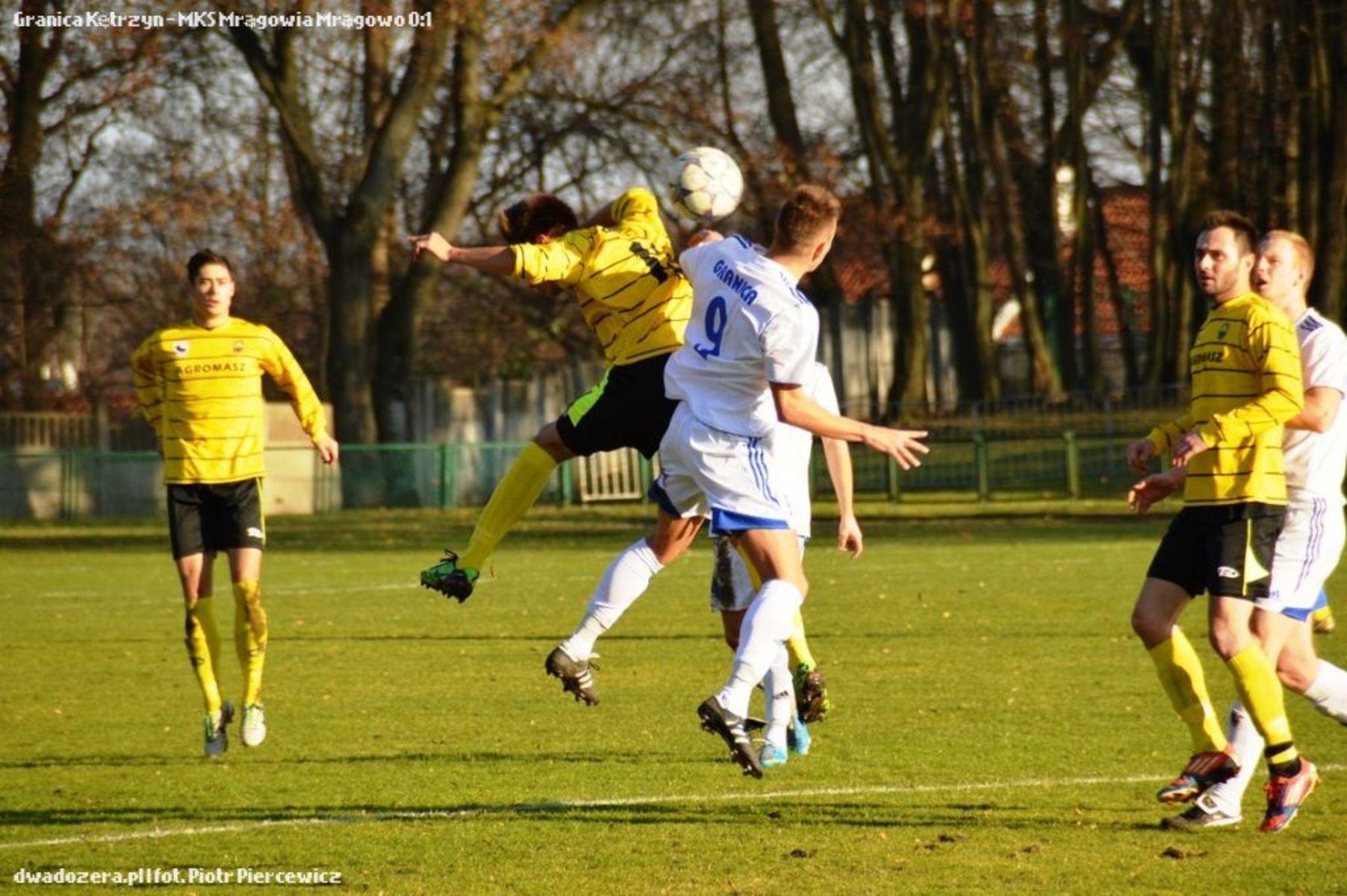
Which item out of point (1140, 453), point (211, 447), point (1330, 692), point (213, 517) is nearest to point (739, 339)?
point (1140, 453)

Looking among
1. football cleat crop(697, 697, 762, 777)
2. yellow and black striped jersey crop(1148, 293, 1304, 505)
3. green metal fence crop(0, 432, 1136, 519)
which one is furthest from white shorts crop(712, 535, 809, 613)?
green metal fence crop(0, 432, 1136, 519)

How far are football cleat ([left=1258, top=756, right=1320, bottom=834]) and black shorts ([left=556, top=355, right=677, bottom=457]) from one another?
302 cm

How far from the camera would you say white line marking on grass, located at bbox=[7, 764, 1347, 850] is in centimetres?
712

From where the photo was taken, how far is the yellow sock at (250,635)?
30.7 ft

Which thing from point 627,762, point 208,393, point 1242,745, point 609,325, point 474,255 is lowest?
point 627,762

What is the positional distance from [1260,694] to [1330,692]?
22.3 inches

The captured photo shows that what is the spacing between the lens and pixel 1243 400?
703cm

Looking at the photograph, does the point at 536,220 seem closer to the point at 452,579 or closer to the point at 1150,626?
the point at 452,579

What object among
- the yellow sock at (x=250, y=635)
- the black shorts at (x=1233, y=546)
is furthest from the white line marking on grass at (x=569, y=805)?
the yellow sock at (x=250, y=635)

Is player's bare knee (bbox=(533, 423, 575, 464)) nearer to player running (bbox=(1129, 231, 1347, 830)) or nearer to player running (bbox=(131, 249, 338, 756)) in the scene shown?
player running (bbox=(131, 249, 338, 756))

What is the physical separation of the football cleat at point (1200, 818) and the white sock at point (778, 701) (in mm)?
1700

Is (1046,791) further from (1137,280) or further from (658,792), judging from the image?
(1137,280)

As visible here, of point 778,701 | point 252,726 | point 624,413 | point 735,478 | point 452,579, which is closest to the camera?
point 735,478

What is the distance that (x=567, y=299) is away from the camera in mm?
46312
